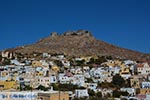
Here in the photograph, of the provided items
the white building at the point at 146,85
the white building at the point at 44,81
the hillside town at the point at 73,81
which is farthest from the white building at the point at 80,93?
the white building at the point at 146,85

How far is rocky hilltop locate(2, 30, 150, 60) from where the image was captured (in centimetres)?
8731

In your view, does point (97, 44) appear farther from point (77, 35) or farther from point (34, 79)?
point (34, 79)

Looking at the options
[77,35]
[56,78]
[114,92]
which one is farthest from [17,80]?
[77,35]

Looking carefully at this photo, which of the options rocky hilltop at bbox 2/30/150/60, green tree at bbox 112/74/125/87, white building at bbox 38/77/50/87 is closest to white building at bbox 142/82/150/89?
green tree at bbox 112/74/125/87

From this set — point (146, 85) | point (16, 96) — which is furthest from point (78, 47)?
point (16, 96)

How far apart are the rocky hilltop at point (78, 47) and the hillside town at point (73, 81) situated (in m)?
23.3

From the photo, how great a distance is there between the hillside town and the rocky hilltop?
2328 centimetres

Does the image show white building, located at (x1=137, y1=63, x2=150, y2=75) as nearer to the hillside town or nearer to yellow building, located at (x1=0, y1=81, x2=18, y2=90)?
the hillside town

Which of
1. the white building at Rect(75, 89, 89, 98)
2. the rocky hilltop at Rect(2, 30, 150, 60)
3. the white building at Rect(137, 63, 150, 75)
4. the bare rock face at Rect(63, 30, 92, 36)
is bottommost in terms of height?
the white building at Rect(75, 89, 89, 98)

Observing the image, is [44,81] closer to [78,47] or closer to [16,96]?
[16,96]

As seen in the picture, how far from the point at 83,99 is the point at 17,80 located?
427 inches

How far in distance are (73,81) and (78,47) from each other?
48.5m

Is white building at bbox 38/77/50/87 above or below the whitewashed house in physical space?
above

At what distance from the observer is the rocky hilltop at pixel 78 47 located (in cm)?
8731
